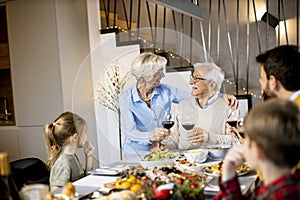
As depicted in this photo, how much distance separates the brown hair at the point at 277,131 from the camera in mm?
934

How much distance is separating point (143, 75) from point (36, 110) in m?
1.61

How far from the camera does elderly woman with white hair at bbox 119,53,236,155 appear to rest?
2.41 m

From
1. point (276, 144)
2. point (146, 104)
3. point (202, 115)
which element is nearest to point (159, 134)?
point (146, 104)

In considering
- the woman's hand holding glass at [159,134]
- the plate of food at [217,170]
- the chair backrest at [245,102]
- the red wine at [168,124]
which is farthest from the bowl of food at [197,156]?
the chair backrest at [245,102]

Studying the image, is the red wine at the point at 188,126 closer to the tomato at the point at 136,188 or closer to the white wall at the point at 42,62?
the tomato at the point at 136,188

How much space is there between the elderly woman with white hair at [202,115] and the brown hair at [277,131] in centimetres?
139

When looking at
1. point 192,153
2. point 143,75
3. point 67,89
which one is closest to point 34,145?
point 67,89

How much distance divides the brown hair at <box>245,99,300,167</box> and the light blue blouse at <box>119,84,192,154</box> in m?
1.44

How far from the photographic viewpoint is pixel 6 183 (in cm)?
97

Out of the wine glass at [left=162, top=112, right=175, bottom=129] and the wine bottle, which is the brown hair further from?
the wine glass at [left=162, top=112, right=175, bottom=129]

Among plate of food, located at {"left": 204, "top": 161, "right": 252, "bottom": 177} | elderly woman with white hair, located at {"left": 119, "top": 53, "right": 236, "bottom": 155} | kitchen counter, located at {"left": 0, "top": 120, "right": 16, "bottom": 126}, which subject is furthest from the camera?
kitchen counter, located at {"left": 0, "top": 120, "right": 16, "bottom": 126}

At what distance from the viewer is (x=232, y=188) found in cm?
114

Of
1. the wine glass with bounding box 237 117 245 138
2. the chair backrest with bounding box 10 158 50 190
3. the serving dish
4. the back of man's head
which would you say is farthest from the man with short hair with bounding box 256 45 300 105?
the chair backrest with bounding box 10 158 50 190

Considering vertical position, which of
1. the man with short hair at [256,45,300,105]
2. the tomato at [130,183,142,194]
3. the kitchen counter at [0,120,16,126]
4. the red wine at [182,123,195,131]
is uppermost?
the man with short hair at [256,45,300,105]
